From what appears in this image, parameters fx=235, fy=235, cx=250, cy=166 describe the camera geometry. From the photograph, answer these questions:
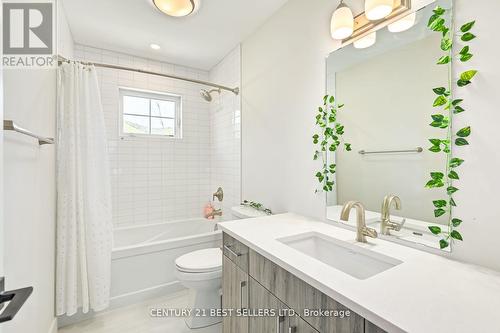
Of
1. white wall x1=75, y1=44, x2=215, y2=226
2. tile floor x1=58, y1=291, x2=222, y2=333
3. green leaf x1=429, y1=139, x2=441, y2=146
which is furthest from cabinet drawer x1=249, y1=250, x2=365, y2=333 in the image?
white wall x1=75, y1=44, x2=215, y2=226

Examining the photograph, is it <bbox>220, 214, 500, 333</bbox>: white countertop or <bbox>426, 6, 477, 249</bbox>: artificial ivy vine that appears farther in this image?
<bbox>426, 6, 477, 249</bbox>: artificial ivy vine

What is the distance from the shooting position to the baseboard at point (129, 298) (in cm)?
182

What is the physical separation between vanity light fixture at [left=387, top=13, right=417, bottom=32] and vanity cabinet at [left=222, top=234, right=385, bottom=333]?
128cm

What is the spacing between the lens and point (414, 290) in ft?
2.44

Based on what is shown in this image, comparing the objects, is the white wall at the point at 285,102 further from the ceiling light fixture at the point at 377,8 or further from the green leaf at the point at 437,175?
the green leaf at the point at 437,175

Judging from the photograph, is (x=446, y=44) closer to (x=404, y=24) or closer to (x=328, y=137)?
(x=404, y=24)

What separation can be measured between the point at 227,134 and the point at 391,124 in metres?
1.93

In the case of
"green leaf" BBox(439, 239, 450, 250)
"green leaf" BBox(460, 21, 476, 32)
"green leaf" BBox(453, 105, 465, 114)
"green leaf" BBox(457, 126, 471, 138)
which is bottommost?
"green leaf" BBox(439, 239, 450, 250)

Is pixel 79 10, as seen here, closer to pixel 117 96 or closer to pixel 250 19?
pixel 117 96

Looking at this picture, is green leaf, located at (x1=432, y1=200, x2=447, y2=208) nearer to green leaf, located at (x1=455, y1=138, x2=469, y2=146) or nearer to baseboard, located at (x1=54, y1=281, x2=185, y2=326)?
green leaf, located at (x1=455, y1=138, x2=469, y2=146)

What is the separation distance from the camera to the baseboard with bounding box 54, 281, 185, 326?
71.7 inches

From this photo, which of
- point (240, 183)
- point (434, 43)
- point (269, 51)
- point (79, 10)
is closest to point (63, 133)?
point (79, 10)

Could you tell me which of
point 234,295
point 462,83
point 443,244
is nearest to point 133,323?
point 234,295

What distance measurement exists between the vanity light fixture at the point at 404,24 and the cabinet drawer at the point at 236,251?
1358mm
